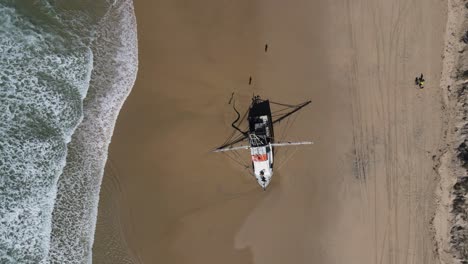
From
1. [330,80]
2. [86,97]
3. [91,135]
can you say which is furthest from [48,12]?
[330,80]

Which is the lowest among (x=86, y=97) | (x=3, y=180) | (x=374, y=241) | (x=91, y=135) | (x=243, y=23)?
(x=374, y=241)

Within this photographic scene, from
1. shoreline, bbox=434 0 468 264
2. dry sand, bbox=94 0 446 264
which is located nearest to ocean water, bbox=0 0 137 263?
dry sand, bbox=94 0 446 264

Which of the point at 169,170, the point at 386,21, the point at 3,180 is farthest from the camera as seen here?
the point at 386,21

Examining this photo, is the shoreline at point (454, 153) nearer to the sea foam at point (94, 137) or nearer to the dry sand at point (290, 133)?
the dry sand at point (290, 133)

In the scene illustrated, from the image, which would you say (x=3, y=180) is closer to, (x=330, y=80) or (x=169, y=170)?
(x=169, y=170)

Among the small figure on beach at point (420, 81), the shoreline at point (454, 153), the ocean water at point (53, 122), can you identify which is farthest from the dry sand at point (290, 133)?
the ocean water at point (53, 122)

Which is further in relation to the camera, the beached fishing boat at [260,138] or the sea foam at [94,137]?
the beached fishing boat at [260,138]
